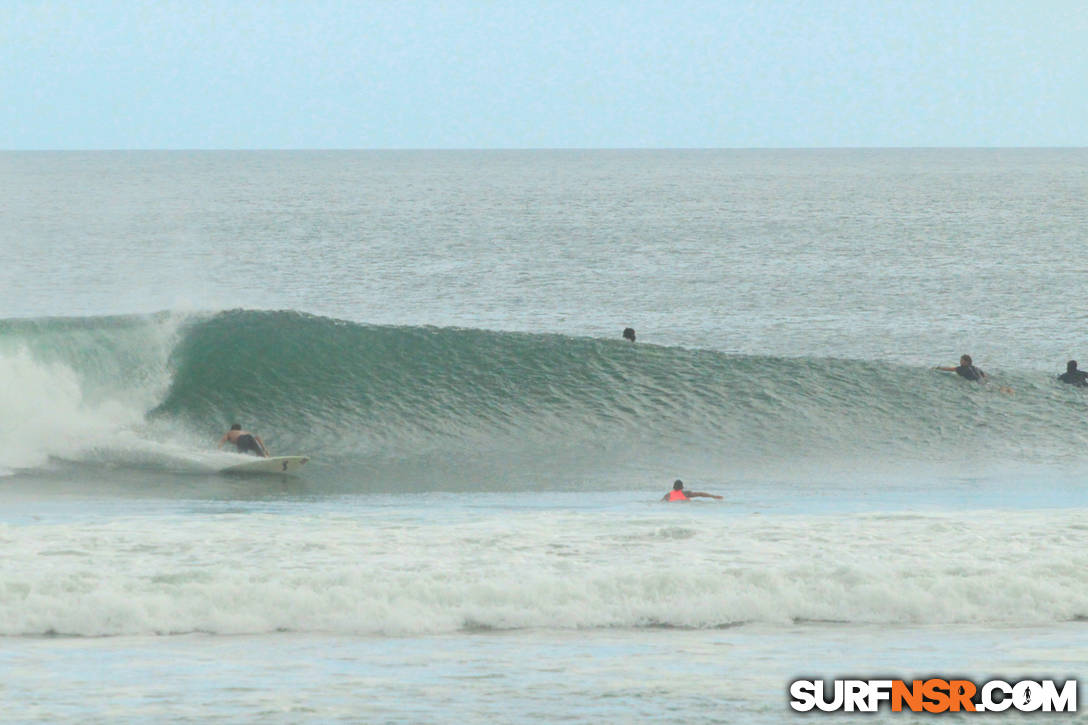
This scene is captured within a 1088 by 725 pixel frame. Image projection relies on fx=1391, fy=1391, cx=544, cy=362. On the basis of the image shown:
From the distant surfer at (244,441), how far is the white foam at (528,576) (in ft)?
16.9

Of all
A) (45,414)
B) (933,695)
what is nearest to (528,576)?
(933,695)

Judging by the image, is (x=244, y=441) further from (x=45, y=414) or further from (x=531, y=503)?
(x=531, y=503)

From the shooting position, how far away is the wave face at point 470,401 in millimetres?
18938

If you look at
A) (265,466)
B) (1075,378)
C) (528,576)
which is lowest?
(528,576)

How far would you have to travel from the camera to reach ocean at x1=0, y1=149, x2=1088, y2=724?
27.7 ft

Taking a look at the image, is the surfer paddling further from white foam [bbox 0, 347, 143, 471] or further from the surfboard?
white foam [bbox 0, 347, 143, 471]

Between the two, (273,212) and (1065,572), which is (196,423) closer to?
(1065,572)

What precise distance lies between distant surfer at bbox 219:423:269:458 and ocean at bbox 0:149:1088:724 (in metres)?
0.48

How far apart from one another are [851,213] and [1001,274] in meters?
44.3

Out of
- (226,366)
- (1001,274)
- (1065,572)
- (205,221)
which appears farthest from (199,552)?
(205,221)

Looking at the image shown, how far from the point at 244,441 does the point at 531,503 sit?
4.71 m

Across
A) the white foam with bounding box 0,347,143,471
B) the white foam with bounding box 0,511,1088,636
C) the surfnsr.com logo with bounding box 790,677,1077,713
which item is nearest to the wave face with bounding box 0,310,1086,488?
the white foam with bounding box 0,347,143,471

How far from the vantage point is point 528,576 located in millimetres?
10461

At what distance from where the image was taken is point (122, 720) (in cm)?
735
